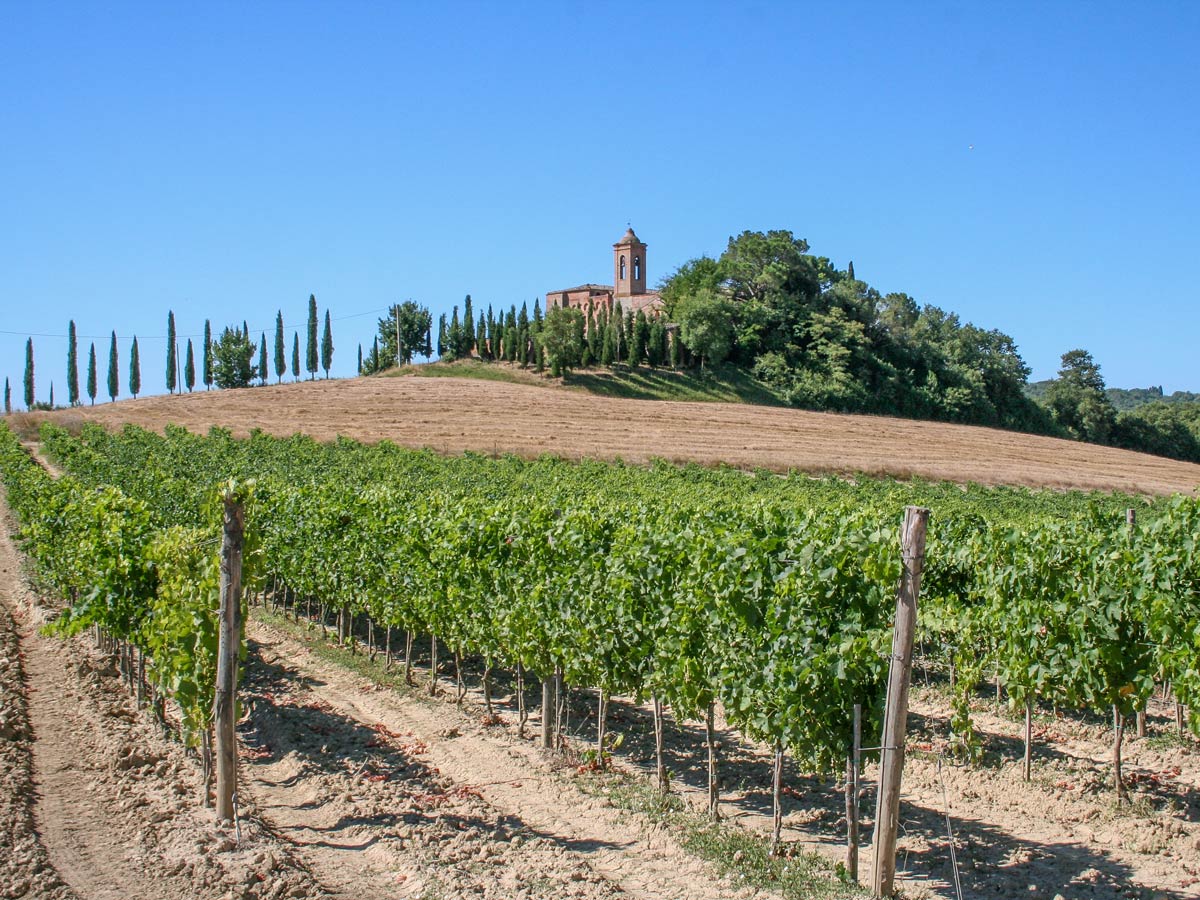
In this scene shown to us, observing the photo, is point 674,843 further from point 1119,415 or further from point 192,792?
point 1119,415

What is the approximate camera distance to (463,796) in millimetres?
8703

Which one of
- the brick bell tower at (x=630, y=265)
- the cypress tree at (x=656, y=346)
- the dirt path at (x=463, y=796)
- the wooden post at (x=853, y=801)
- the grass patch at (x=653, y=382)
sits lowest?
the dirt path at (x=463, y=796)

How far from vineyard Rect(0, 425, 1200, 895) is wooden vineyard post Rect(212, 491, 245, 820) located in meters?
0.38

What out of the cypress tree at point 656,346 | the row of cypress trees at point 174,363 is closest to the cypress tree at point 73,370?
the row of cypress trees at point 174,363

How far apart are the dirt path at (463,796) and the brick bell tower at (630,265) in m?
87.9

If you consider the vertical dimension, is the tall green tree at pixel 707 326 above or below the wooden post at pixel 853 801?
above

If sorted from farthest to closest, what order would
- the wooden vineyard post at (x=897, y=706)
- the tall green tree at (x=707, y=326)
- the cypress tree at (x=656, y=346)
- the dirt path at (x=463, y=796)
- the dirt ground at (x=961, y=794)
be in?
1. the cypress tree at (x=656, y=346)
2. the tall green tree at (x=707, y=326)
3. the dirt ground at (x=961, y=794)
4. the dirt path at (x=463, y=796)
5. the wooden vineyard post at (x=897, y=706)

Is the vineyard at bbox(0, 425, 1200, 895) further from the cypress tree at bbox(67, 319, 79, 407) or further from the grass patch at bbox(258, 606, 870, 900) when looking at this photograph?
the cypress tree at bbox(67, 319, 79, 407)

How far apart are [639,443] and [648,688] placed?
3942cm

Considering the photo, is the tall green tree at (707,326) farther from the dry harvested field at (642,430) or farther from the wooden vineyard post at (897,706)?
the wooden vineyard post at (897,706)

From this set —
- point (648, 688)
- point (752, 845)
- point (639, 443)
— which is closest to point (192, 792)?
point (648, 688)

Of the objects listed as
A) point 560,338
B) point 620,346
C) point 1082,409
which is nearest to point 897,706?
point 560,338

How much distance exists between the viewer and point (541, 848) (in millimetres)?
7520

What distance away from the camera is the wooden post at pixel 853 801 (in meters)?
7.05
